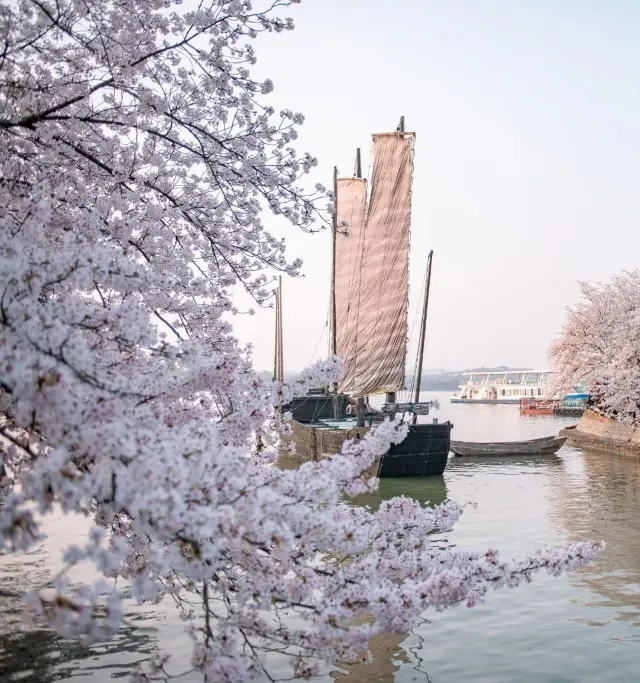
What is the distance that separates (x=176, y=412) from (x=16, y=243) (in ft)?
5.44

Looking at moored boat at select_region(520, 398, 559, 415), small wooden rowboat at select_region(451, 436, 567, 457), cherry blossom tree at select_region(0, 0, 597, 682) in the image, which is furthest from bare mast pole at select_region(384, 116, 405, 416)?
moored boat at select_region(520, 398, 559, 415)

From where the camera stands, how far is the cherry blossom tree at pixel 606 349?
3127 centimetres

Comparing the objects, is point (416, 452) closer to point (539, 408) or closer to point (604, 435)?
point (604, 435)

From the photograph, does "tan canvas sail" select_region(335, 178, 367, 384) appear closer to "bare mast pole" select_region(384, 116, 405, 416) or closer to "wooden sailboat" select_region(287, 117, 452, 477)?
"wooden sailboat" select_region(287, 117, 452, 477)

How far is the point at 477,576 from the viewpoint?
4305 millimetres

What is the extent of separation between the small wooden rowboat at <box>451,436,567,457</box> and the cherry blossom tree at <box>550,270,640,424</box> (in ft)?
12.1

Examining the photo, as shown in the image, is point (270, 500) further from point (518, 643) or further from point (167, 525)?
point (518, 643)

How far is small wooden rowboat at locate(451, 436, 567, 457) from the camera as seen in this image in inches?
1161

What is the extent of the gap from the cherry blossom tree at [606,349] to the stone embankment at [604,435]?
0.47 m

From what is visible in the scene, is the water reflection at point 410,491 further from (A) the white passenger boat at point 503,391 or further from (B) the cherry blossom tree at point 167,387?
(A) the white passenger boat at point 503,391

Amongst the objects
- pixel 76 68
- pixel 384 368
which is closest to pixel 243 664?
pixel 76 68

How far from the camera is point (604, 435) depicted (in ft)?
105

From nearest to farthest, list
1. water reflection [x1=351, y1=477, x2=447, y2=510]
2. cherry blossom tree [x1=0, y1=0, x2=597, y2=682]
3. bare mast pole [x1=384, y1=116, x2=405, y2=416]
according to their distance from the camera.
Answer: cherry blossom tree [x1=0, y1=0, x2=597, y2=682]
water reflection [x1=351, y1=477, x2=447, y2=510]
bare mast pole [x1=384, y1=116, x2=405, y2=416]

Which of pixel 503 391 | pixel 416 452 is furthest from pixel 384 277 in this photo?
pixel 503 391
